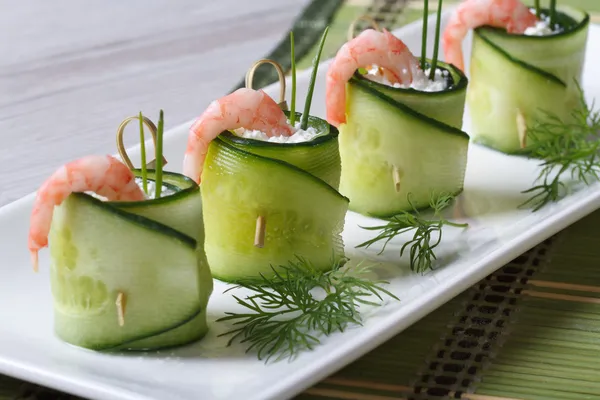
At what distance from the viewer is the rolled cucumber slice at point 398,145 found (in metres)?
3.31

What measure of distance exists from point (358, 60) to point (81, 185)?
116 cm

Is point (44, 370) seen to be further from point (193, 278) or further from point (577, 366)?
point (577, 366)

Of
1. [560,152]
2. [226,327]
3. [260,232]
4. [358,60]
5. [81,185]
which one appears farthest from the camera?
[560,152]

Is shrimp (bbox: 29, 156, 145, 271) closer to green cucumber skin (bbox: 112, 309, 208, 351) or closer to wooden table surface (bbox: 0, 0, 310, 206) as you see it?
green cucumber skin (bbox: 112, 309, 208, 351)

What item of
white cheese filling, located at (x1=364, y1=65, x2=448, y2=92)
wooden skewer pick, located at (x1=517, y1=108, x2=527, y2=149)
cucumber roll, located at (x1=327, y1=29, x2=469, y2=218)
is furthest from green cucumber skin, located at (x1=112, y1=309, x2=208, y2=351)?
wooden skewer pick, located at (x1=517, y1=108, x2=527, y2=149)

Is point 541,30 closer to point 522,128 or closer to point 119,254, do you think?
point 522,128

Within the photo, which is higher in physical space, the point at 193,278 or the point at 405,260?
the point at 193,278

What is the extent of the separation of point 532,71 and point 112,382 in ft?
6.74

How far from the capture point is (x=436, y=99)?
336cm

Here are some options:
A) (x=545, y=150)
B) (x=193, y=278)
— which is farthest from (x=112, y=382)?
(x=545, y=150)

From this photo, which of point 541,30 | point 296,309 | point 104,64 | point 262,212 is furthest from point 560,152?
point 104,64

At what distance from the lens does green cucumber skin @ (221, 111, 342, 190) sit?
2865 mm

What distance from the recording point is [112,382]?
2328 millimetres

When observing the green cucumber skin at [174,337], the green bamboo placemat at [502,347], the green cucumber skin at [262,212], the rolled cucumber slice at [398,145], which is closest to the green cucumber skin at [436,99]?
the rolled cucumber slice at [398,145]
